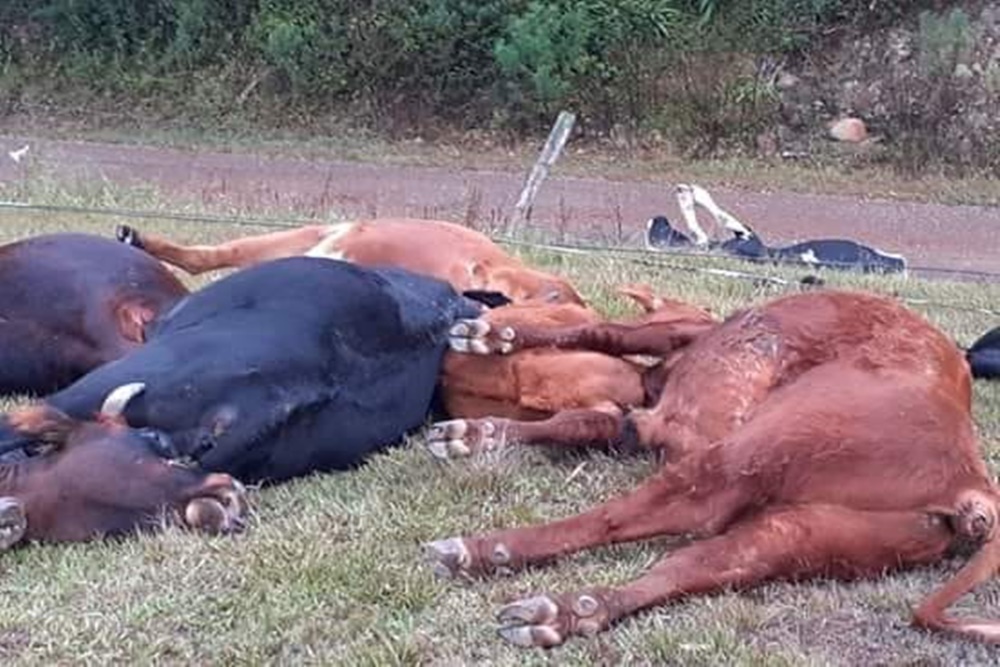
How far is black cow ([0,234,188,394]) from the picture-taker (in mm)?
6477

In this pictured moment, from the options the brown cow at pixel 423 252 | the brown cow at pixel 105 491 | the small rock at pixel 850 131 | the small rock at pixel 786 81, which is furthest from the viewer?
the small rock at pixel 786 81

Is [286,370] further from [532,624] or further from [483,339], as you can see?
[532,624]

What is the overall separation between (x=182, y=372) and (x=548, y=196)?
1245 cm

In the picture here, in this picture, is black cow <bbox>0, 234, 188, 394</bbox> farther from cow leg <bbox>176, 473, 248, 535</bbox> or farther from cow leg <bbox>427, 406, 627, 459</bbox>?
cow leg <bbox>176, 473, 248, 535</bbox>

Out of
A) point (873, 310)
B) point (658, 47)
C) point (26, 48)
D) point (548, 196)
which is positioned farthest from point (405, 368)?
point (26, 48)

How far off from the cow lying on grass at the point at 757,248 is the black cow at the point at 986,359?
341 cm

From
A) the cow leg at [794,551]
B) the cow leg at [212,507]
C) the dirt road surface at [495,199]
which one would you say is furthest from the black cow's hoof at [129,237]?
the dirt road surface at [495,199]

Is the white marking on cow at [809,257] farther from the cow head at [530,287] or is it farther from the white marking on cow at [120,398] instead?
the white marking on cow at [120,398]

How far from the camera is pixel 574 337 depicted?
19.5 feet

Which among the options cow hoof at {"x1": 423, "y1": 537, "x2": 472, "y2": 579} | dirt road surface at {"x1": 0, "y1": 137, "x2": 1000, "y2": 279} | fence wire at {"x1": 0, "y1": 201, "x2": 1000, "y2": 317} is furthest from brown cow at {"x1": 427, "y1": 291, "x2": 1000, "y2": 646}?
dirt road surface at {"x1": 0, "y1": 137, "x2": 1000, "y2": 279}

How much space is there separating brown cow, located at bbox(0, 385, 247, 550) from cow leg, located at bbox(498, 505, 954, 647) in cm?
121

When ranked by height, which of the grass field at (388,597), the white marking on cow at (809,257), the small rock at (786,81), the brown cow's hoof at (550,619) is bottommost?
the small rock at (786,81)

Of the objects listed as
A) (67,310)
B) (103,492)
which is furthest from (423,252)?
(103,492)

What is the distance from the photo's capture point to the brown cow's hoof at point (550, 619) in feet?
13.9
